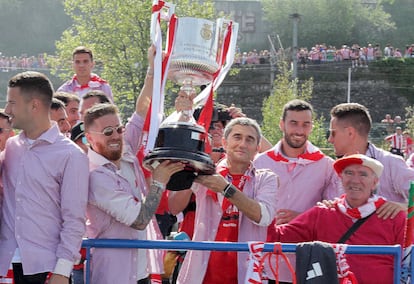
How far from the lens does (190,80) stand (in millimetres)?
4430

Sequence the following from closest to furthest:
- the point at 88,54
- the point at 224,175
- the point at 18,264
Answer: the point at 18,264 → the point at 224,175 → the point at 88,54

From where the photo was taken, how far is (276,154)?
5.22 meters

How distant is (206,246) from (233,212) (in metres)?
0.58

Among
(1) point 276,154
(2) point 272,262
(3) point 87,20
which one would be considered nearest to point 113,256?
(2) point 272,262

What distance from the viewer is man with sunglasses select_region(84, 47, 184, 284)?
4027 mm

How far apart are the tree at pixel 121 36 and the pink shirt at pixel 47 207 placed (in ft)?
79.7

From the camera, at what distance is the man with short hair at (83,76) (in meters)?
7.64

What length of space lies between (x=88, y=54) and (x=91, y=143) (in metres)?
3.64

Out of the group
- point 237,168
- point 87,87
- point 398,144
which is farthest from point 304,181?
point 398,144

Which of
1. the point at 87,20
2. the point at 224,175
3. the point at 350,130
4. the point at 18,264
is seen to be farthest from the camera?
the point at 87,20

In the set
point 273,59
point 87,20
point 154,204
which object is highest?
point 273,59

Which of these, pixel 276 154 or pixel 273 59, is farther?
pixel 273 59

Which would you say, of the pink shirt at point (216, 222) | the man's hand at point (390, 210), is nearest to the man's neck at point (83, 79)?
the pink shirt at point (216, 222)

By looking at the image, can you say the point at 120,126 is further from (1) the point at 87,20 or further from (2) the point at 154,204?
(1) the point at 87,20
